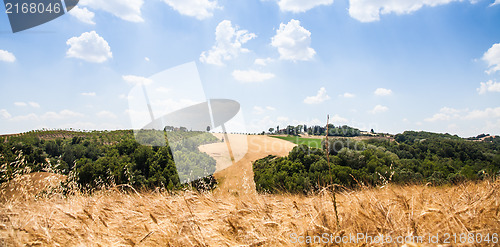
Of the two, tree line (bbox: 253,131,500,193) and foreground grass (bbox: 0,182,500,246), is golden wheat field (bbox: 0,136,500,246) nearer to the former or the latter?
foreground grass (bbox: 0,182,500,246)

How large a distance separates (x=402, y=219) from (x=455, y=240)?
521mm

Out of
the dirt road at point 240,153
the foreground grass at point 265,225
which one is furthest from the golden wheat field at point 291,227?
the dirt road at point 240,153

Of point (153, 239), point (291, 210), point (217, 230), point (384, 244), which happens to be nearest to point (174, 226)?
point (153, 239)

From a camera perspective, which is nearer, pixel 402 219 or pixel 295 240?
pixel 295 240

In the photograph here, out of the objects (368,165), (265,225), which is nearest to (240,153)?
(368,165)

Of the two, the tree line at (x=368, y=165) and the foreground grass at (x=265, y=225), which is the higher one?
the foreground grass at (x=265, y=225)

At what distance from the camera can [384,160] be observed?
1117 inches

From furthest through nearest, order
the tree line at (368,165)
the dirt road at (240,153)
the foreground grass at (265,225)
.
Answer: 1. the dirt road at (240,153)
2. the tree line at (368,165)
3. the foreground grass at (265,225)

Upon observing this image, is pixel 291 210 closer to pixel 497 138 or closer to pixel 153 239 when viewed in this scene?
pixel 153 239

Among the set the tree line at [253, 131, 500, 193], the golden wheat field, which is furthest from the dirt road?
the golden wheat field

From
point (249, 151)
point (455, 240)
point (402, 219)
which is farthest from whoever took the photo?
point (249, 151)

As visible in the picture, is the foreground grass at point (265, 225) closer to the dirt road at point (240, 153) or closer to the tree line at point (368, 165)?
the tree line at point (368, 165)

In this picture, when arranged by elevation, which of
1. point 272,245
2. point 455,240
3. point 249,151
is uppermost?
point 455,240

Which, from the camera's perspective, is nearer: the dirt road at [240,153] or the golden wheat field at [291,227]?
the golden wheat field at [291,227]
